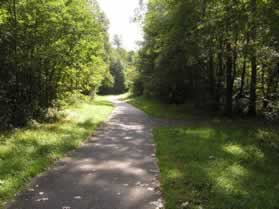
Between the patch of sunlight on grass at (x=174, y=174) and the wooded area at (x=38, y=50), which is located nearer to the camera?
the patch of sunlight on grass at (x=174, y=174)

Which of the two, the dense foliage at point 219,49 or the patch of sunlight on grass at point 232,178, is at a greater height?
the dense foliage at point 219,49

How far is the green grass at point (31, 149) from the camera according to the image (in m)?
7.19

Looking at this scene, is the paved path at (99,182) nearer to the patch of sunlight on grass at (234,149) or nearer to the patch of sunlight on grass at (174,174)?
the patch of sunlight on grass at (174,174)

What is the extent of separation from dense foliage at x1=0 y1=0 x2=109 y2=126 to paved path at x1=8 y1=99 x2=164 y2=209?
4.38 meters

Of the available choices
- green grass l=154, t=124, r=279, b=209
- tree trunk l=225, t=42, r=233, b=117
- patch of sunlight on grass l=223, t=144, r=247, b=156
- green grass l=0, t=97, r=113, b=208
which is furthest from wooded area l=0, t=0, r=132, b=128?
→ tree trunk l=225, t=42, r=233, b=117

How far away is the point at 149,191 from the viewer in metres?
6.90

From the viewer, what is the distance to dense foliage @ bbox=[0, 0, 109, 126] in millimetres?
13438

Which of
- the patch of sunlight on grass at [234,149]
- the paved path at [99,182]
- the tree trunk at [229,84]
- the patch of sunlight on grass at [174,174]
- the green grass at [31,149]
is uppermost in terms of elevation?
the tree trunk at [229,84]

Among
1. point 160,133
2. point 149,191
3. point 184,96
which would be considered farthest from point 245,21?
Result: point 184,96

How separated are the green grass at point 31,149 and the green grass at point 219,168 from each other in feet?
9.75

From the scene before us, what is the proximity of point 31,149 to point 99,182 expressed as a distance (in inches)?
129

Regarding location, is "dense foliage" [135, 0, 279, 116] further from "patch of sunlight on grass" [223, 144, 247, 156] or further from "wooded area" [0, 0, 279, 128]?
"patch of sunlight on grass" [223, 144, 247, 156]

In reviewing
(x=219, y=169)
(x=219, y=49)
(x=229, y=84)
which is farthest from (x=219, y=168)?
(x=229, y=84)

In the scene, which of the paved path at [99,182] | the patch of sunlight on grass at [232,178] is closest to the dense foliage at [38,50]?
the paved path at [99,182]
